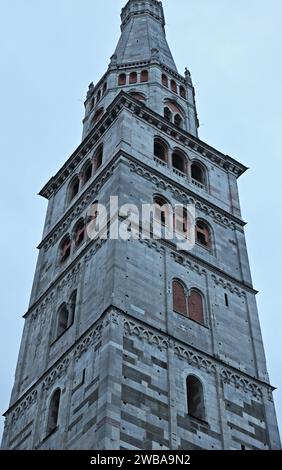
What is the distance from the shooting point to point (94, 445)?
2636 cm

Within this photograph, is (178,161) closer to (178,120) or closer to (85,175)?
(85,175)

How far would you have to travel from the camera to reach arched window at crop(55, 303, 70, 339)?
34719mm

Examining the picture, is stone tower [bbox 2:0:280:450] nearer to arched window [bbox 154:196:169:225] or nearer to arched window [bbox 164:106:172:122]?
arched window [bbox 154:196:169:225]

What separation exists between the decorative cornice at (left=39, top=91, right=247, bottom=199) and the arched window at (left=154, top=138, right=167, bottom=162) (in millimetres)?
865

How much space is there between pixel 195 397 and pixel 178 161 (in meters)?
15.5

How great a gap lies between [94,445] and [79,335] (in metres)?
6.23

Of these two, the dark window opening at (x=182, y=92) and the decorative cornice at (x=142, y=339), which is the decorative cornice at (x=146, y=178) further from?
the dark window opening at (x=182, y=92)

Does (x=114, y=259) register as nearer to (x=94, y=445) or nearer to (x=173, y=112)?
(x=94, y=445)

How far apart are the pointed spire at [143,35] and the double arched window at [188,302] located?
65.5 ft

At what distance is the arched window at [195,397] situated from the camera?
3024cm

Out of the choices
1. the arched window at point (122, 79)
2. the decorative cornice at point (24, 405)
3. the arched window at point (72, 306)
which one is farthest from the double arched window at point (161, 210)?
the arched window at point (122, 79)

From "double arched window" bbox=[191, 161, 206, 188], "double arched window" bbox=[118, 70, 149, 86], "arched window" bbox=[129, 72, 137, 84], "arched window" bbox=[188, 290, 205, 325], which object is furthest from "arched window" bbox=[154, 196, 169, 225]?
"arched window" bbox=[129, 72, 137, 84]
